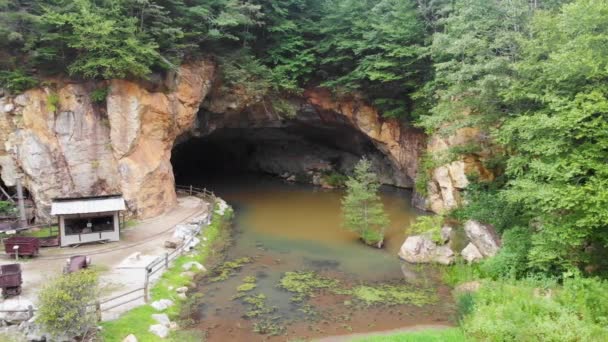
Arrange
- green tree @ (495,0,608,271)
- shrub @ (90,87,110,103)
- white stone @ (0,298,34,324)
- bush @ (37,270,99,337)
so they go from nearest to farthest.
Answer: bush @ (37,270,99,337) → white stone @ (0,298,34,324) → green tree @ (495,0,608,271) → shrub @ (90,87,110,103)

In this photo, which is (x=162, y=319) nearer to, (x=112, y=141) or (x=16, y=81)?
(x=112, y=141)

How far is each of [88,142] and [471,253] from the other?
20.8 metres

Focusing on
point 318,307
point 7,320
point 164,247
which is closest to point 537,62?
point 318,307

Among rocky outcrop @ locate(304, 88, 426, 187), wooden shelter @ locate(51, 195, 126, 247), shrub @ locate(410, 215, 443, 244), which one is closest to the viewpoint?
wooden shelter @ locate(51, 195, 126, 247)

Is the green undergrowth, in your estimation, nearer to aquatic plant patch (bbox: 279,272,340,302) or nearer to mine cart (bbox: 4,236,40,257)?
aquatic plant patch (bbox: 279,272,340,302)

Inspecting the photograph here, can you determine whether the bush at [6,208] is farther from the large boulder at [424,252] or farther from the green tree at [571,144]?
the green tree at [571,144]

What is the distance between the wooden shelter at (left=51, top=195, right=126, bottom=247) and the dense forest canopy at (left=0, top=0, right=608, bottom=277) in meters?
6.75

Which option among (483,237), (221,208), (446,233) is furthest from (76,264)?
(483,237)

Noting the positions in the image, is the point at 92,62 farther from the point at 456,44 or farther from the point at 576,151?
the point at 576,151

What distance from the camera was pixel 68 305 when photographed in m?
11.7

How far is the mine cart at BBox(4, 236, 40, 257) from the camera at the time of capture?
60.0 feet

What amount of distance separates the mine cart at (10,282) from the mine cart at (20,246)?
3.99m

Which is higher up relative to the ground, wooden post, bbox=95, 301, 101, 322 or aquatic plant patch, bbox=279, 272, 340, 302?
wooden post, bbox=95, 301, 101, 322

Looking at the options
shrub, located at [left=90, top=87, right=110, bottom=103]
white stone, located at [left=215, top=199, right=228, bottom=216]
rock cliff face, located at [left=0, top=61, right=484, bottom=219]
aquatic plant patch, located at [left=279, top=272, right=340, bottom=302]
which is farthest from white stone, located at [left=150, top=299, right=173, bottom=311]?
shrub, located at [left=90, top=87, right=110, bottom=103]
